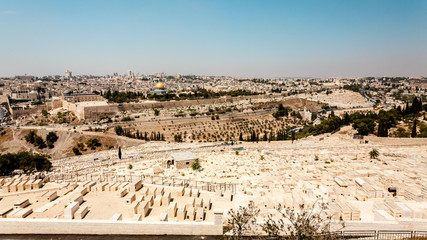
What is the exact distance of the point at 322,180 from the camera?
50.0 feet

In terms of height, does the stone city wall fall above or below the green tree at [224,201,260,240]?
below

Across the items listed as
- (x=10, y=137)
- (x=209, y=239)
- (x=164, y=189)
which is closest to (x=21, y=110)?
(x=10, y=137)

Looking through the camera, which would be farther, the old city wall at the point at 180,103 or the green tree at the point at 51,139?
the old city wall at the point at 180,103

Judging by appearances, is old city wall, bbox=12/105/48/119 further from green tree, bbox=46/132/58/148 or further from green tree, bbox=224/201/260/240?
green tree, bbox=224/201/260/240

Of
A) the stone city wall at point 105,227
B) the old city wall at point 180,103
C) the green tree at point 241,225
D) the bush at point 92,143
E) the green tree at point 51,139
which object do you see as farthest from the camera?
the old city wall at point 180,103

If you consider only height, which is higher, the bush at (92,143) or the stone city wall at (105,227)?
the stone city wall at (105,227)

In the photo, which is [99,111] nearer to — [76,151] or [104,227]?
[76,151]

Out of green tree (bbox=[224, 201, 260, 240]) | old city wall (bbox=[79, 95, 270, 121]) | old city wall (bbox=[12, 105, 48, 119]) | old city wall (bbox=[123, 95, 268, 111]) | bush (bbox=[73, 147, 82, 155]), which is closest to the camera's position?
green tree (bbox=[224, 201, 260, 240])

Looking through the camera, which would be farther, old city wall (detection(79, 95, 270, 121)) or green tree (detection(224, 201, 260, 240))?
old city wall (detection(79, 95, 270, 121))

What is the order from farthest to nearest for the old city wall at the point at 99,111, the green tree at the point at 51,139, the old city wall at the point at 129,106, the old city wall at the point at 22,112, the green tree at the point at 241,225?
the old city wall at the point at 22,112
the old city wall at the point at 129,106
the old city wall at the point at 99,111
the green tree at the point at 51,139
the green tree at the point at 241,225

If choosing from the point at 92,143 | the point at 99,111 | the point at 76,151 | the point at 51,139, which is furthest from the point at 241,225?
the point at 99,111

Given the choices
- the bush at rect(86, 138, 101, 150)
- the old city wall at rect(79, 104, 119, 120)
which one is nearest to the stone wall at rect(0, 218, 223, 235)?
the bush at rect(86, 138, 101, 150)

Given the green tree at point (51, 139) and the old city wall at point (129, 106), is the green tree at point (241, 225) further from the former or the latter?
the old city wall at point (129, 106)

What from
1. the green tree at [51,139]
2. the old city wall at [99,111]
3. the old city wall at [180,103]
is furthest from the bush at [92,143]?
the old city wall at [180,103]
